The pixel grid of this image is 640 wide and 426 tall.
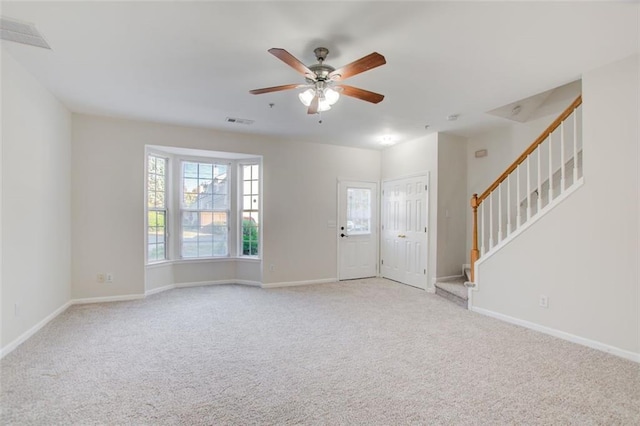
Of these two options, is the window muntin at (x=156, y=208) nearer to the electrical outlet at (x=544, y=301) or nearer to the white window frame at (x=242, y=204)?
the white window frame at (x=242, y=204)

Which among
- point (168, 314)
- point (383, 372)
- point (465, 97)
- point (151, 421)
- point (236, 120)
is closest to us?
point (151, 421)

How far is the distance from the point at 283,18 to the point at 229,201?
398 centimetres

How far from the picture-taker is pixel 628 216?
2695mm

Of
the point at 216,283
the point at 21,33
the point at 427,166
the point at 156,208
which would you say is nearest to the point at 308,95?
the point at 21,33

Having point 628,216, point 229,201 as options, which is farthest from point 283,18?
point 229,201

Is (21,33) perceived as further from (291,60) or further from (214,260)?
(214,260)

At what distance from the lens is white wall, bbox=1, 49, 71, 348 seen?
9.05ft

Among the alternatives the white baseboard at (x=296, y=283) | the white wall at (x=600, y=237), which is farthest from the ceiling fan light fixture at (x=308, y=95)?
the white baseboard at (x=296, y=283)

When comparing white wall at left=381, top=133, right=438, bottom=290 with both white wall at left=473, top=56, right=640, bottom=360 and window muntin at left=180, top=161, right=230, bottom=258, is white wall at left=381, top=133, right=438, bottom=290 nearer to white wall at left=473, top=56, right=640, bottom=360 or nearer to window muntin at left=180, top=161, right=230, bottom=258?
white wall at left=473, top=56, right=640, bottom=360

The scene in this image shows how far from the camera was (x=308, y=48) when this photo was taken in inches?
99.0

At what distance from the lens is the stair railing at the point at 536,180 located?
130 inches

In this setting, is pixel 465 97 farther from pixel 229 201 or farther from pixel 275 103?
pixel 229 201

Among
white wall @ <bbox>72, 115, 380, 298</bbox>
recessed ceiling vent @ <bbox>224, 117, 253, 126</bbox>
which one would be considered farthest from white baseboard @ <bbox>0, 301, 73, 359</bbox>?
recessed ceiling vent @ <bbox>224, 117, 253, 126</bbox>

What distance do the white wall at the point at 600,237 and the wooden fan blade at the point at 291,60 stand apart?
274cm
